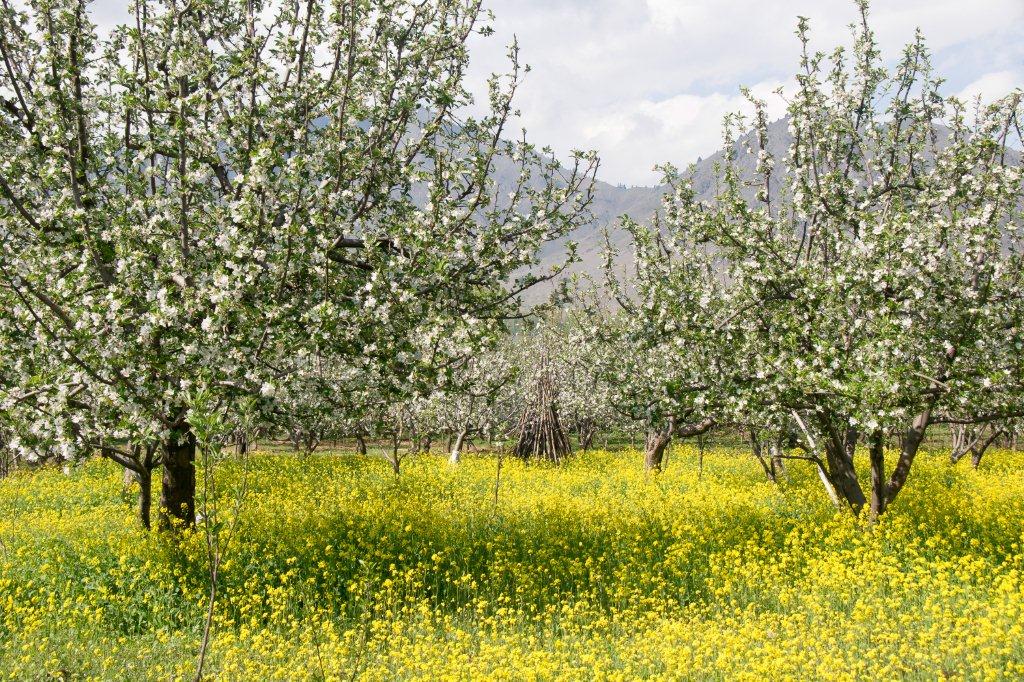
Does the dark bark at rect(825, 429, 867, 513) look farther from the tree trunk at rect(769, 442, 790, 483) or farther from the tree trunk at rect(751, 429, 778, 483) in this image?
the tree trunk at rect(769, 442, 790, 483)

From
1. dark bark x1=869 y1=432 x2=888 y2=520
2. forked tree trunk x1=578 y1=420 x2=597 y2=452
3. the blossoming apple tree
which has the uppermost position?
the blossoming apple tree

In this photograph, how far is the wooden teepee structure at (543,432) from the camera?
104ft

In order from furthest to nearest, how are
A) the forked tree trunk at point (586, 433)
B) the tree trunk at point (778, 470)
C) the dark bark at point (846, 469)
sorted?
1. the forked tree trunk at point (586, 433)
2. the tree trunk at point (778, 470)
3. the dark bark at point (846, 469)

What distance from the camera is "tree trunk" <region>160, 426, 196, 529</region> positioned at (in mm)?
11273

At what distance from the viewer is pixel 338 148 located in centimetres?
906

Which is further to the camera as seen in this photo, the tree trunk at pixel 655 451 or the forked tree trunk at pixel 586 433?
the forked tree trunk at pixel 586 433

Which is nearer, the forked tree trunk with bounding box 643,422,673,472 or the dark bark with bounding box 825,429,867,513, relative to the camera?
the dark bark with bounding box 825,429,867,513

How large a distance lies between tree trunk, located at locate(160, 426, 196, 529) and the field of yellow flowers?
55 cm

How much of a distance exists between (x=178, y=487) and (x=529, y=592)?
20.9 ft

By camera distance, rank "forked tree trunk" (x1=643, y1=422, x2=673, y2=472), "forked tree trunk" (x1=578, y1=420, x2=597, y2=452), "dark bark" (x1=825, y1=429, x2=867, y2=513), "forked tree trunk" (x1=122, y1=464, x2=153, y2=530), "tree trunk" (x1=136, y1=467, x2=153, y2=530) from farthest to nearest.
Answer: "forked tree trunk" (x1=578, y1=420, x2=597, y2=452) < "forked tree trunk" (x1=643, y1=422, x2=673, y2=472) < "dark bark" (x1=825, y1=429, x2=867, y2=513) < "tree trunk" (x1=136, y1=467, x2=153, y2=530) < "forked tree trunk" (x1=122, y1=464, x2=153, y2=530)

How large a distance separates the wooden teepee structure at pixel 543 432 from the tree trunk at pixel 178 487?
20.4 meters

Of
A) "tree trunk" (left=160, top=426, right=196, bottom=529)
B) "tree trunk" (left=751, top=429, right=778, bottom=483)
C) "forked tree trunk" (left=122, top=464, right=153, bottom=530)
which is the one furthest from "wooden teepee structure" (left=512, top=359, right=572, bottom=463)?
"forked tree trunk" (left=122, top=464, right=153, bottom=530)

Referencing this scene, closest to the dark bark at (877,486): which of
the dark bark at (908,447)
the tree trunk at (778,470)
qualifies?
the dark bark at (908,447)

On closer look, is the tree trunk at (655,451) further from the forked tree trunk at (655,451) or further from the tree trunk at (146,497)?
the tree trunk at (146,497)
